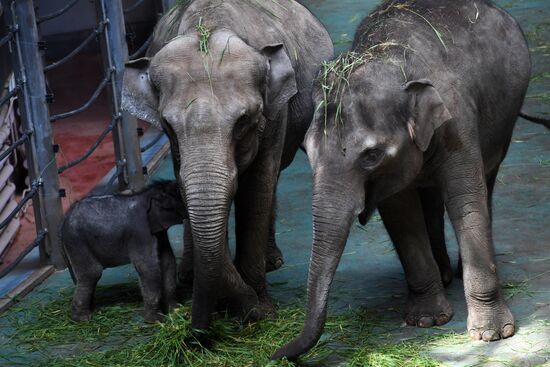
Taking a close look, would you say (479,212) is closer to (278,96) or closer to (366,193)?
(366,193)

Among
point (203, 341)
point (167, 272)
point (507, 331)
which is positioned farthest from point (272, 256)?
point (507, 331)

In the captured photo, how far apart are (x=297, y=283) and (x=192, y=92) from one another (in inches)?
57.9

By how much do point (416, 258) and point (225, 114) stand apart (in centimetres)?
114

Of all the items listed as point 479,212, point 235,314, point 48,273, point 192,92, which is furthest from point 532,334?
point 48,273

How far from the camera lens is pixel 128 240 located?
5840 mm

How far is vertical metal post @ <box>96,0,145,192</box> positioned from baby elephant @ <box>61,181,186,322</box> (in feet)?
6.28

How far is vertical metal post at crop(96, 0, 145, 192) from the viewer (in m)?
7.77

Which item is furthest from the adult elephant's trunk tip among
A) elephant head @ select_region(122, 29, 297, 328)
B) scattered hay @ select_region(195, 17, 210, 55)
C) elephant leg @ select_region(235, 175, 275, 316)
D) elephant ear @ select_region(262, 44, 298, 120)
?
scattered hay @ select_region(195, 17, 210, 55)

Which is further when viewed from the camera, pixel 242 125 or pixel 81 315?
pixel 81 315

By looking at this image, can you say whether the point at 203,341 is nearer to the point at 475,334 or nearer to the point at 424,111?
the point at 475,334

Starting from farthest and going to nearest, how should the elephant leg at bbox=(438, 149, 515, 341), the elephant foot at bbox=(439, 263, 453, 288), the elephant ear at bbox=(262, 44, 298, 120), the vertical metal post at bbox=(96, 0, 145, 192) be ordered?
the vertical metal post at bbox=(96, 0, 145, 192), the elephant foot at bbox=(439, 263, 453, 288), the elephant ear at bbox=(262, 44, 298, 120), the elephant leg at bbox=(438, 149, 515, 341)

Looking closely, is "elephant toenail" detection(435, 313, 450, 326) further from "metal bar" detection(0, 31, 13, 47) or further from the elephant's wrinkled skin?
"metal bar" detection(0, 31, 13, 47)

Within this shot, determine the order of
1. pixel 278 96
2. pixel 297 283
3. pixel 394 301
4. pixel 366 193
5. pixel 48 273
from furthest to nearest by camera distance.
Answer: pixel 48 273 < pixel 297 283 < pixel 394 301 < pixel 278 96 < pixel 366 193

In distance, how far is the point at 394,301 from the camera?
5809mm
